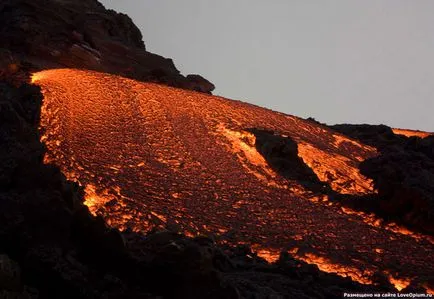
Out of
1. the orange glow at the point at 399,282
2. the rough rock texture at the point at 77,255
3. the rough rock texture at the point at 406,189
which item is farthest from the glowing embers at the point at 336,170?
the rough rock texture at the point at 77,255

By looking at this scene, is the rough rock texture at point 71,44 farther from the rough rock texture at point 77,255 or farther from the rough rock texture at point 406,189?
the rough rock texture at point 406,189

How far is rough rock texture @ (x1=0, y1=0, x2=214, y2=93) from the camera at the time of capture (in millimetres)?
15484

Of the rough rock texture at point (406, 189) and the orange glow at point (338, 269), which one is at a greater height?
the rough rock texture at point (406, 189)

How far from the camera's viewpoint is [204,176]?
10352 mm

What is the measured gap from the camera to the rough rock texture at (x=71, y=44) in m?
15.5

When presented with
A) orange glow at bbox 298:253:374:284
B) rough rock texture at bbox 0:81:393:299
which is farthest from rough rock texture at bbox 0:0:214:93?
orange glow at bbox 298:253:374:284

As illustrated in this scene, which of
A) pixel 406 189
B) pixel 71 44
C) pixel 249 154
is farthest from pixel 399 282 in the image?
pixel 71 44

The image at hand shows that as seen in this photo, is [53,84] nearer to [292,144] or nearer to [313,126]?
[292,144]

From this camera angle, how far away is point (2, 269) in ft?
11.6

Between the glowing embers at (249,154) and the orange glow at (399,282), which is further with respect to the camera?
the glowing embers at (249,154)

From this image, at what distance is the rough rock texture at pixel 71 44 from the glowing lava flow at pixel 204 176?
156 centimetres

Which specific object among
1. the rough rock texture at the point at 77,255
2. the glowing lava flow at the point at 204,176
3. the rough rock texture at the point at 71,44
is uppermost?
the rough rock texture at the point at 71,44

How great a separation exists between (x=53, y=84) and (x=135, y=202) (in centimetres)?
577

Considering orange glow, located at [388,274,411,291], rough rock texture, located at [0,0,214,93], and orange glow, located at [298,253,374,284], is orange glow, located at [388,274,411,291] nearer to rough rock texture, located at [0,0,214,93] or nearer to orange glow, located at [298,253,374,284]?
orange glow, located at [298,253,374,284]
